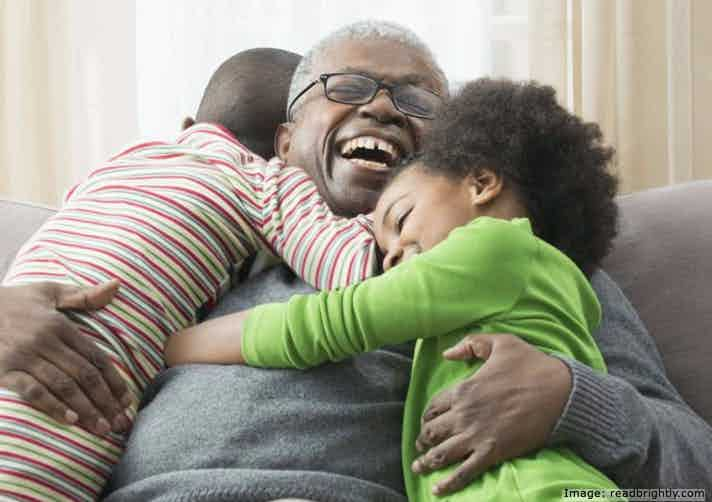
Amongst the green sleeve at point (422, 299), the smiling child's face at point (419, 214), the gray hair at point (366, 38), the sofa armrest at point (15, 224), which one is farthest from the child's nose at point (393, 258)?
the sofa armrest at point (15, 224)

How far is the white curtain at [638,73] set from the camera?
252cm

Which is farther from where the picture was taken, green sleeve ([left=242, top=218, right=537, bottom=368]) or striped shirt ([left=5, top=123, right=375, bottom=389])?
striped shirt ([left=5, top=123, right=375, bottom=389])

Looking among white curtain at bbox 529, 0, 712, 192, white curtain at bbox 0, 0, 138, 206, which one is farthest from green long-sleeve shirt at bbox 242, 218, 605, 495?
white curtain at bbox 0, 0, 138, 206

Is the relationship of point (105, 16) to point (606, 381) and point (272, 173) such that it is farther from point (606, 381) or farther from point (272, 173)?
point (606, 381)

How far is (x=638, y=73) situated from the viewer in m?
2.52

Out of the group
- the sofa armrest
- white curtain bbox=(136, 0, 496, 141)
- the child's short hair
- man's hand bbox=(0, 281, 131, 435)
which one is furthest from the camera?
white curtain bbox=(136, 0, 496, 141)

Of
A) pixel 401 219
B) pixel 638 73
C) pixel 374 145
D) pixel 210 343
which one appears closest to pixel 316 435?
pixel 210 343

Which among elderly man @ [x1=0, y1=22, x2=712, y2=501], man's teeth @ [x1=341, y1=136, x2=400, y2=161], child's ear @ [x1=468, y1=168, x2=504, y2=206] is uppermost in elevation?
man's teeth @ [x1=341, y1=136, x2=400, y2=161]

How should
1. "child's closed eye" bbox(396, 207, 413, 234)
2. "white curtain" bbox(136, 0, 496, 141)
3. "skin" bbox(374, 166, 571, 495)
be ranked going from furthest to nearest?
"white curtain" bbox(136, 0, 496, 141) < "child's closed eye" bbox(396, 207, 413, 234) < "skin" bbox(374, 166, 571, 495)

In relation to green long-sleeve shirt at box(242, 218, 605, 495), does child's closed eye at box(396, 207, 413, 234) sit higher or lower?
higher

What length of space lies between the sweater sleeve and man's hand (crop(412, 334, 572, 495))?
0.09ft

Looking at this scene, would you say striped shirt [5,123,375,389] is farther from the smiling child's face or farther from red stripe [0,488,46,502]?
red stripe [0,488,46,502]

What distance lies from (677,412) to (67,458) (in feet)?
2.79

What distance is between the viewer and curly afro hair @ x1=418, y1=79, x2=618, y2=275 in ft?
4.54
